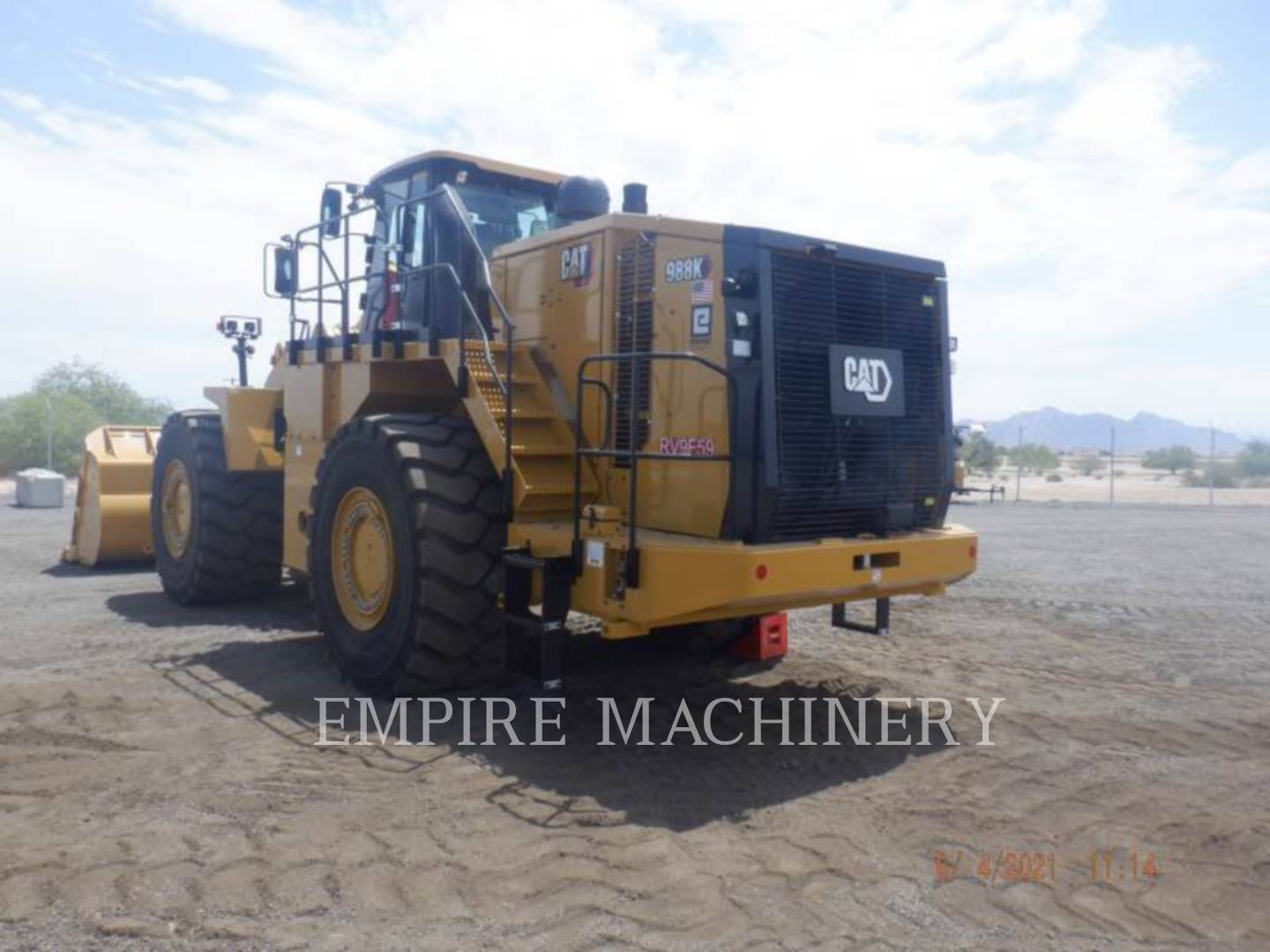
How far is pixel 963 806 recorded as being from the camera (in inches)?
186

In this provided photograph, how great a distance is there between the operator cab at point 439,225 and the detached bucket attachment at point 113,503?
4.47 meters

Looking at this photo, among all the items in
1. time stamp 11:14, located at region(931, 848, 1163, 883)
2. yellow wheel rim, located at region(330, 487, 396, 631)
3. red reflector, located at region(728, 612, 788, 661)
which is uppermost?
yellow wheel rim, located at region(330, 487, 396, 631)

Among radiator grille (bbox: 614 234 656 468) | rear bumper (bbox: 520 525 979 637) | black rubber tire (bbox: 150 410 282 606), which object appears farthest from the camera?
black rubber tire (bbox: 150 410 282 606)

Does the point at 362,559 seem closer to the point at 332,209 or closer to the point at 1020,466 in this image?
the point at 332,209

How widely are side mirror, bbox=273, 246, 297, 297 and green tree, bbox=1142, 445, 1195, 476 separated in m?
61.0

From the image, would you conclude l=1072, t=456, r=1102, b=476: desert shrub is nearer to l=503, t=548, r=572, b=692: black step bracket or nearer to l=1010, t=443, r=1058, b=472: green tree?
l=1010, t=443, r=1058, b=472: green tree

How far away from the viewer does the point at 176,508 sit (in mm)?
9742

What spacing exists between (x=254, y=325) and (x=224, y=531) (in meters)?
2.18

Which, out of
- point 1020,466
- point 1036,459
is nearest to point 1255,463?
point 1036,459

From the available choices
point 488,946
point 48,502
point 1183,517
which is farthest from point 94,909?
point 1183,517

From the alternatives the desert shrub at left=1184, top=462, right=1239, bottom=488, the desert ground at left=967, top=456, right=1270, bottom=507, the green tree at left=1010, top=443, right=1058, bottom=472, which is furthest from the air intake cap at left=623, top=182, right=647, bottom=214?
the green tree at left=1010, top=443, right=1058, bottom=472

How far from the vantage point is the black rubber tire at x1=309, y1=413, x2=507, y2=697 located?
18.9 ft

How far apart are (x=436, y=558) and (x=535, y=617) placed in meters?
0.65

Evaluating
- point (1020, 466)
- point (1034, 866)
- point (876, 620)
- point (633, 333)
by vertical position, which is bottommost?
point (1034, 866)
